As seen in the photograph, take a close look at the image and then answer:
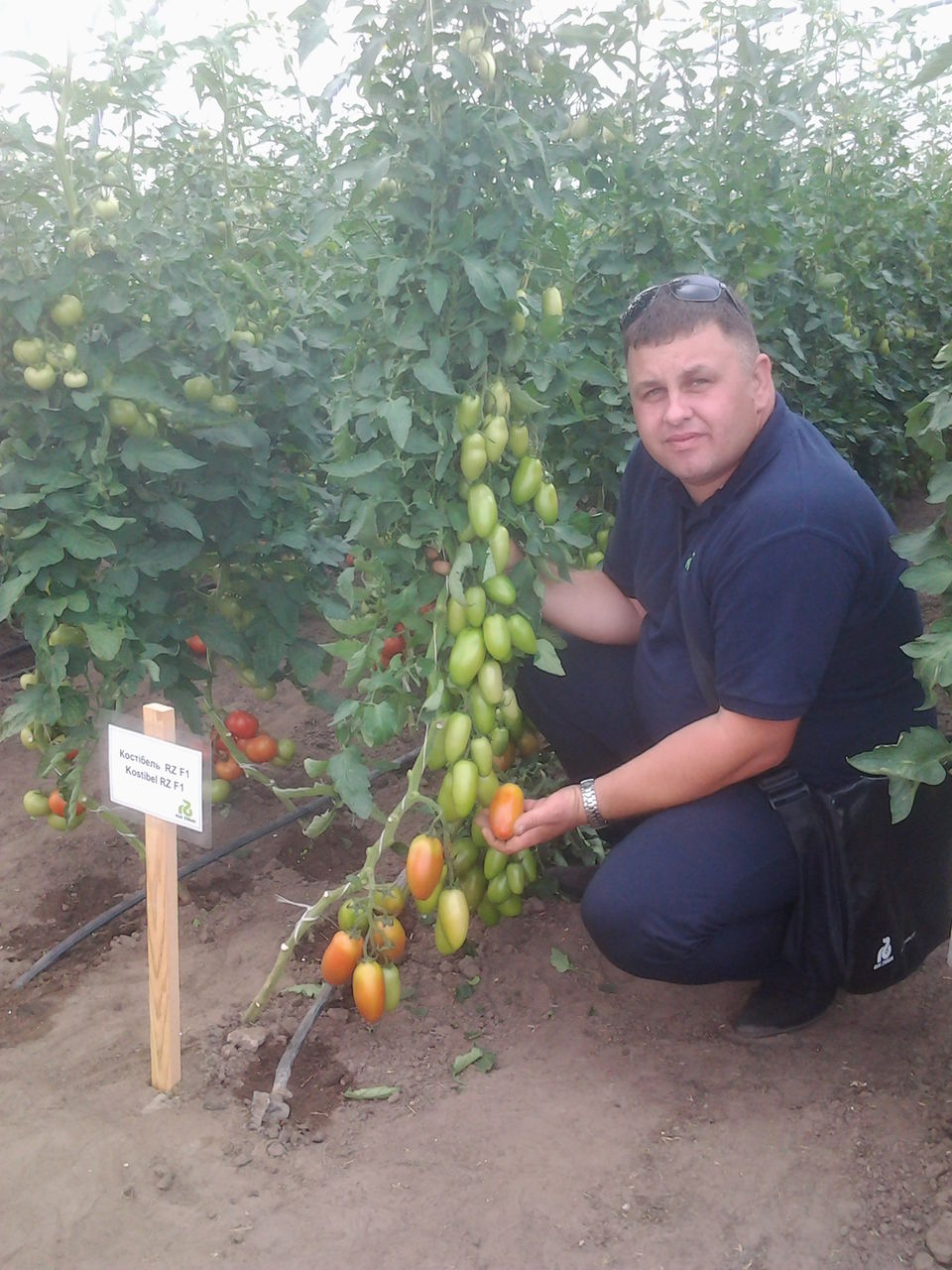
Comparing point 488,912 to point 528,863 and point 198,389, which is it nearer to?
point 528,863

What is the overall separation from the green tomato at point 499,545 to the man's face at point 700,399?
0.33 m

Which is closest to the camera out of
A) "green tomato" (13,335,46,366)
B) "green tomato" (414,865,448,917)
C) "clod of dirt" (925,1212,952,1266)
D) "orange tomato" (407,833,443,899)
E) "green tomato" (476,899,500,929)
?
"clod of dirt" (925,1212,952,1266)

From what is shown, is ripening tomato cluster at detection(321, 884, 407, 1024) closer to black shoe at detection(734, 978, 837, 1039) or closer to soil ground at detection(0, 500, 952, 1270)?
soil ground at detection(0, 500, 952, 1270)

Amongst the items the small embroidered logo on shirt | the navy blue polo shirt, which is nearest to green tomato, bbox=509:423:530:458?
the navy blue polo shirt

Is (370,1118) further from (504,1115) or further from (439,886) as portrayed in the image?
(439,886)

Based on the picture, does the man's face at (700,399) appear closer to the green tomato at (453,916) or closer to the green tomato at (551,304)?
the green tomato at (551,304)

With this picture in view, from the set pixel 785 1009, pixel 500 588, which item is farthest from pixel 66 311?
pixel 785 1009

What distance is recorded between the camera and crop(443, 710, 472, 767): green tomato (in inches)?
75.1

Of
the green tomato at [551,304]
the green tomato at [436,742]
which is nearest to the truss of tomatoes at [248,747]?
the green tomato at [436,742]

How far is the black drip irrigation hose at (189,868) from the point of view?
2.54m

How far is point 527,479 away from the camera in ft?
6.26

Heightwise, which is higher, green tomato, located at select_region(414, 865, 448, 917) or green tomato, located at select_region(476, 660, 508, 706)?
green tomato, located at select_region(476, 660, 508, 706)

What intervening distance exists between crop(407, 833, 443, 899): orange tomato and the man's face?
0.81m

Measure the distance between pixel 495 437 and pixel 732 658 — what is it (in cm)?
56
